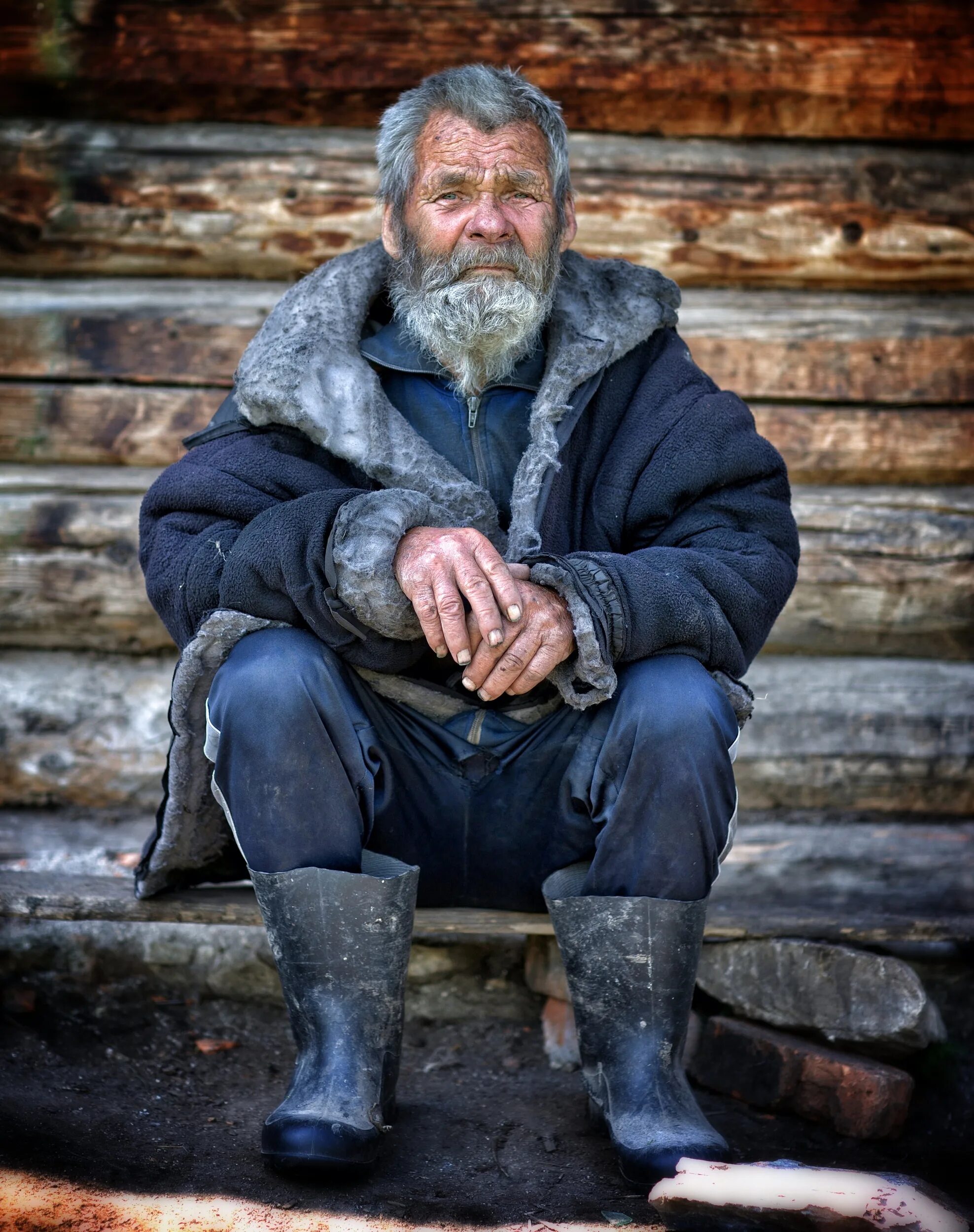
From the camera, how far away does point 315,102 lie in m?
3.37

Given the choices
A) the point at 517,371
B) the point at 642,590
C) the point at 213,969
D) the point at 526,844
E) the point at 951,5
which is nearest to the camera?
the point at 642,590

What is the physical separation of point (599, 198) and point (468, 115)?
0.93 m

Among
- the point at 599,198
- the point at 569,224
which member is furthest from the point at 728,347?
the point at 569,224

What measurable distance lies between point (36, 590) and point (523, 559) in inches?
71.1

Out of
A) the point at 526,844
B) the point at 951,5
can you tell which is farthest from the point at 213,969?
the point at 951,5

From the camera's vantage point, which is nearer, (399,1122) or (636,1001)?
(636,1001)

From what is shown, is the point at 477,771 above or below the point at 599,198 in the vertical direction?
below

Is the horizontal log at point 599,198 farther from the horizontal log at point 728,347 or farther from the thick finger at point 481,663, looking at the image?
the thick finger at point 481,663

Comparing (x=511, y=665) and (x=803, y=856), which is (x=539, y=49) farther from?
(x=803, y=856)

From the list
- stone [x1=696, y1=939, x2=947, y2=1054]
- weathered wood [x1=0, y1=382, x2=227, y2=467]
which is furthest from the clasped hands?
weathered wood [x1=0, y1=382, x2=227, y2=467]

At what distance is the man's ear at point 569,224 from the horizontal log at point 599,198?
69cm

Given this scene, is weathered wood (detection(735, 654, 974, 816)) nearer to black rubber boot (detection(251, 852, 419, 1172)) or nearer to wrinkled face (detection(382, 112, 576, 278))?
wrinkled face (detection(382, 112, 576, 278))

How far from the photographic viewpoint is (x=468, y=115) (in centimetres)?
247

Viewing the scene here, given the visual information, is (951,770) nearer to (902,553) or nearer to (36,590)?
(902,553)
